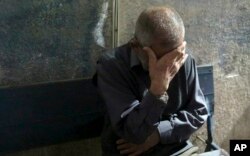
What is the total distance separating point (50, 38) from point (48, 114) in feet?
1.35

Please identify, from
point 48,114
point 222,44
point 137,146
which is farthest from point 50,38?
point 222,44

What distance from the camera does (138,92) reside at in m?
1.78

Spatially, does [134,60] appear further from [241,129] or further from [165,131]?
[241,129]

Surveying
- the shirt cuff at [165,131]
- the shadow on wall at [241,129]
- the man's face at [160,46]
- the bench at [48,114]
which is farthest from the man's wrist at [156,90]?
the shadow on wall at [241,129]

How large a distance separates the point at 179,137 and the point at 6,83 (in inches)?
37.2

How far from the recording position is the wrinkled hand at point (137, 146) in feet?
5.89

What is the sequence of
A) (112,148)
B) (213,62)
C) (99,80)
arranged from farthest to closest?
(213,62), (112,148), (99,80)

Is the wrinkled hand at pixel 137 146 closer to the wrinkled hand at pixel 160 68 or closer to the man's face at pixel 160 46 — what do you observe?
the wrinkled hand at pixel 160 68

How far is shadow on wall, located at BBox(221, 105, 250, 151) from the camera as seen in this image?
9.11 feet

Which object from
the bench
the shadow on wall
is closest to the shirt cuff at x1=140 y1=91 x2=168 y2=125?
the bench

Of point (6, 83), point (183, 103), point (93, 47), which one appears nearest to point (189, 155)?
point (183, 103)

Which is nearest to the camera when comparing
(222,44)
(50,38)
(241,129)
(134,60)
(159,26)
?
(159,26)

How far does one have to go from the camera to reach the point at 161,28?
5.19 ft

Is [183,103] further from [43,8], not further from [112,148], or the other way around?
[43,8]
